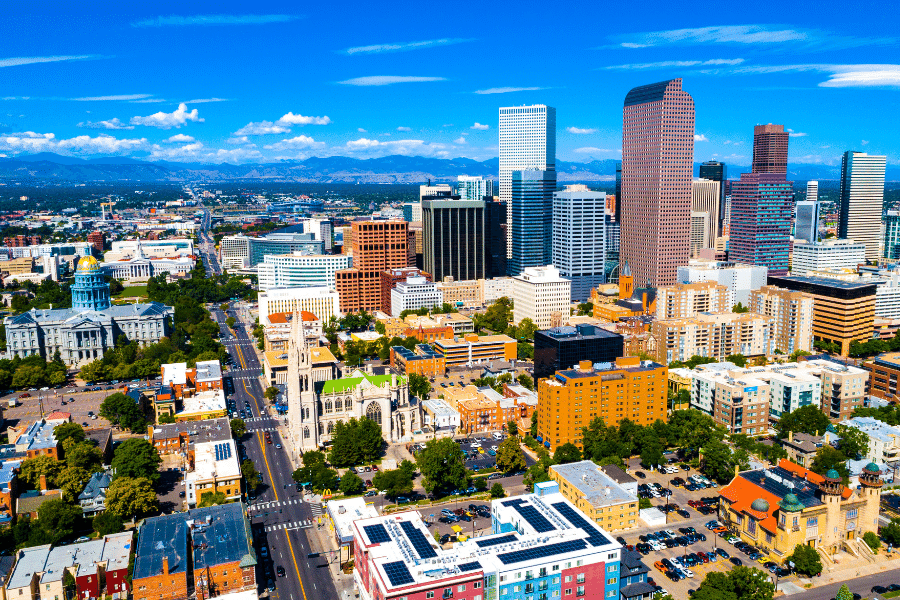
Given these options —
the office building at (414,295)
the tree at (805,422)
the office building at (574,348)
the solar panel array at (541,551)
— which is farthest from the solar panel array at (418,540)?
the office building at (414,295)

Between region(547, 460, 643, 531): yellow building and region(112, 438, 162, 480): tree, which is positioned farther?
region(112, 438, 162, 480): tree

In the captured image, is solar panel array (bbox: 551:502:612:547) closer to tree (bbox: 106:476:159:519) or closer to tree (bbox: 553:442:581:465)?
tree (bbox: 553:442:581:465)

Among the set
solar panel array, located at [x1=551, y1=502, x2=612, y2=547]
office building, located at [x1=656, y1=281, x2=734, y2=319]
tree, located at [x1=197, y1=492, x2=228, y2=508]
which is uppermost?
office building, located at [x1=656, y1=281, x2=734, y2=319]

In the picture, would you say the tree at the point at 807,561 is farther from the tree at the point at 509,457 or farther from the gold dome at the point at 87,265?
the gold dome at the point at 87,265

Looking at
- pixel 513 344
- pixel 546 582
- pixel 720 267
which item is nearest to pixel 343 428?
pixel 546 582

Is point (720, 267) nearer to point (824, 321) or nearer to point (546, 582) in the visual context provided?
point (824, 321)

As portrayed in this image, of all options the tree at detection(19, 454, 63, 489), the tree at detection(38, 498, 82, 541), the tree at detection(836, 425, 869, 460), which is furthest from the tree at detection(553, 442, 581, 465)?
the tree at detection(19, 454, 63, 489)

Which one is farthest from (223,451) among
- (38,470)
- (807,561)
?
(807,561)
